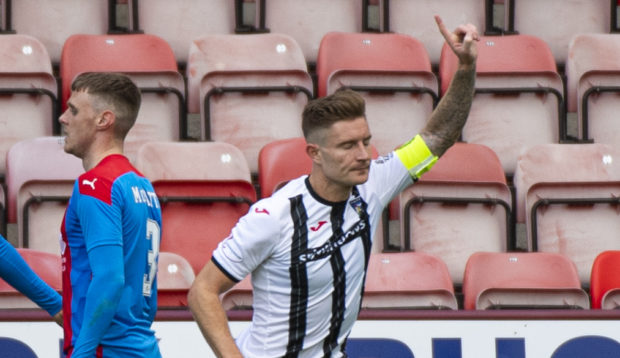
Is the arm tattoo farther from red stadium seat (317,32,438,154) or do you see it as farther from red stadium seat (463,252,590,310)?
red stadium seat (317,32,438,154)

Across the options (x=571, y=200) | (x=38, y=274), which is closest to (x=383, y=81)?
(x=571, y=200)

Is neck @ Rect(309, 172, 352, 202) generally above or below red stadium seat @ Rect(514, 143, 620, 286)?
above

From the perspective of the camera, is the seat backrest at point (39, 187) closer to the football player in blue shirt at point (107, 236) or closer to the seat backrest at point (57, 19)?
the seat backrest at point (57, 19)

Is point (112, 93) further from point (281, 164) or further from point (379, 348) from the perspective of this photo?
point (281, 164)

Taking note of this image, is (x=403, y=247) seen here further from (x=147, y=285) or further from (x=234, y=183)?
(x=147, y=285)

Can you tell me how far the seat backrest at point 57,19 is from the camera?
6.66 metres

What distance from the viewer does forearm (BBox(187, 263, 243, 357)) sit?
123 inches

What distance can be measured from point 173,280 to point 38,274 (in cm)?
56

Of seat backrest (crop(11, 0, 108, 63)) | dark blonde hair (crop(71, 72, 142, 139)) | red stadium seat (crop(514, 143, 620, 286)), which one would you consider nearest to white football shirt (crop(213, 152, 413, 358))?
dark blonde hair (crop(71, 72, 142, 139))

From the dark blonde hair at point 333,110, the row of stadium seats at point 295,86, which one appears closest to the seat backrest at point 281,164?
the row of stadium seats at point 295,86

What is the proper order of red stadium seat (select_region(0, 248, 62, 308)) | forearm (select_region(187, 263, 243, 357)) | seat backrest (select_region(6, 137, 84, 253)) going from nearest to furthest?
forearm (select_region(187, 263, 243, 357)) → red stadium seat (select_region(0, 248, 62, 308)) → seat backrest (select_region(6, 137, 84, 253))

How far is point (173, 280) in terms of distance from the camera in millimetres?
4668

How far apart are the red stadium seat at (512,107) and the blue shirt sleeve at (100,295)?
3587mm

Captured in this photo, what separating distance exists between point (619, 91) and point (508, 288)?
6.54ft
